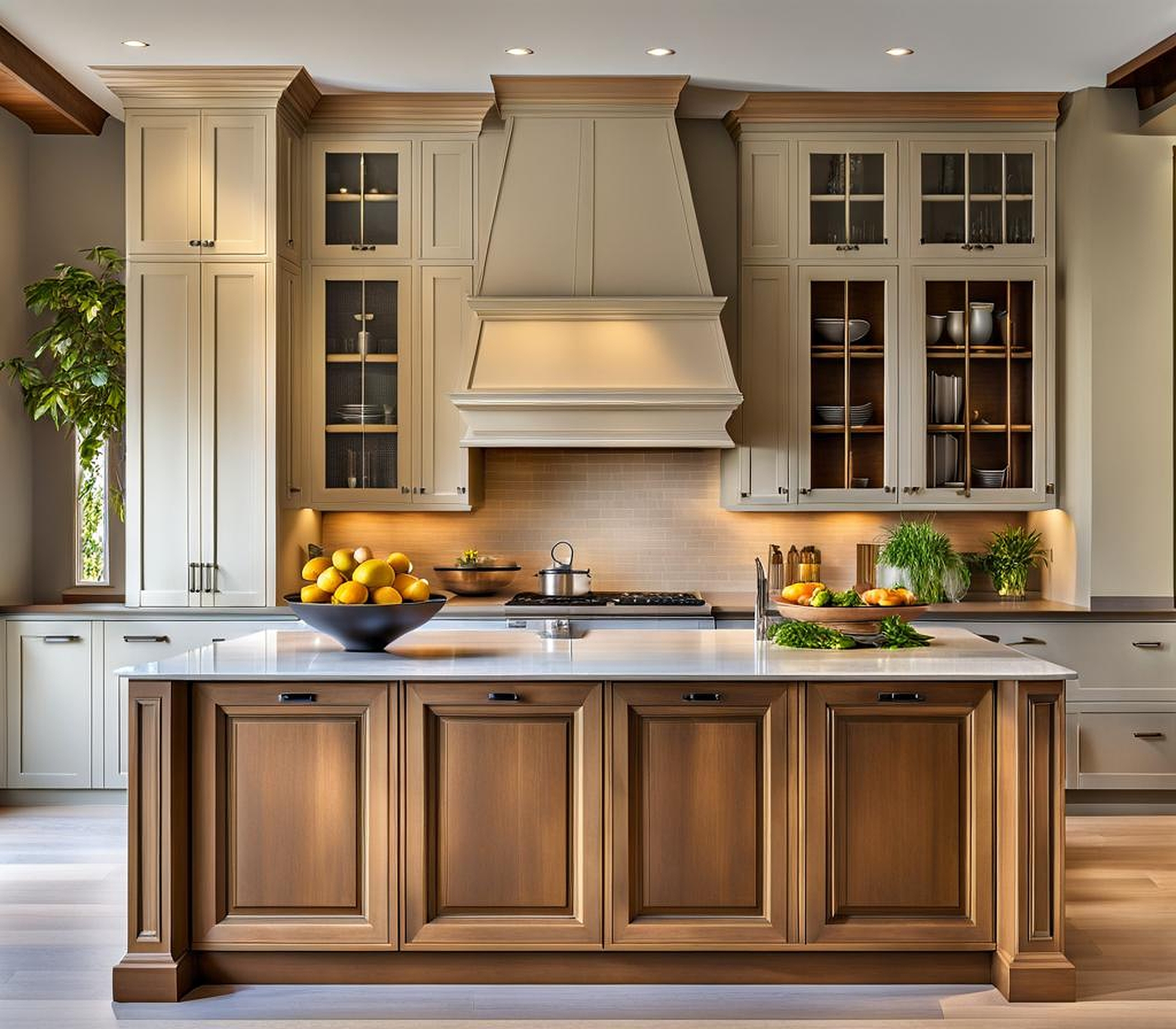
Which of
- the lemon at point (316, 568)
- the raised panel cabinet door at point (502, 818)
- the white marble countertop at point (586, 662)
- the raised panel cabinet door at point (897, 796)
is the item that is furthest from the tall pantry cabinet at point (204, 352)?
the raised panel cabinet door at point (897, 796)

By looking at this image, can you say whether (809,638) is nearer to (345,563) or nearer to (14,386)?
(345,563)

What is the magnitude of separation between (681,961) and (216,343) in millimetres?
3262

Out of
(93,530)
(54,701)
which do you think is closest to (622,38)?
(93,530)

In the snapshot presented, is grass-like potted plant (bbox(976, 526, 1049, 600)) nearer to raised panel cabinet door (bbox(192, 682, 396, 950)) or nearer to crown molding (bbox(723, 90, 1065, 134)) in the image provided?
crown molding (bbox(723, 90, 1065, 134))

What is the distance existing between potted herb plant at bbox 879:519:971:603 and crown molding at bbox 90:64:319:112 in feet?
10.9

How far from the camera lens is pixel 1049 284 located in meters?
5.34

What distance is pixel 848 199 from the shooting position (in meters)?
5.38

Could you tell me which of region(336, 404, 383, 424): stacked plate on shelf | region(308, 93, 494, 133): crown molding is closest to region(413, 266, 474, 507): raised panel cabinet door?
region(336, 404, 383, 424): stacked plate on shelf

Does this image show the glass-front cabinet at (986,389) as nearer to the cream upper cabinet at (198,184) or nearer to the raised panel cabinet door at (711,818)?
the raised panel cabinet door at (711,818)

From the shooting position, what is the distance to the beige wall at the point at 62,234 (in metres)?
5.62

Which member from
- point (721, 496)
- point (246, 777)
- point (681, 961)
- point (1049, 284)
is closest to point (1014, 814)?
point (681, 961)

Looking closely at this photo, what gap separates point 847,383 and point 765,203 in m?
0.90

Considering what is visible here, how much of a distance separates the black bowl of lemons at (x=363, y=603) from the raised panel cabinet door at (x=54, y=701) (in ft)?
7.12

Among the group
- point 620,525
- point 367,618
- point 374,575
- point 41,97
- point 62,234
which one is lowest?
point 367,618
